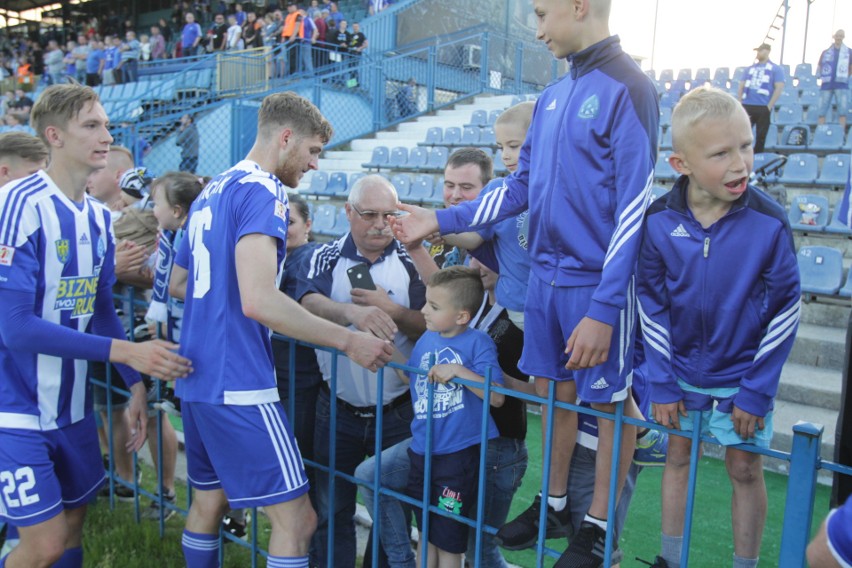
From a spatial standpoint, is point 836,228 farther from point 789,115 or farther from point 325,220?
point 325,220

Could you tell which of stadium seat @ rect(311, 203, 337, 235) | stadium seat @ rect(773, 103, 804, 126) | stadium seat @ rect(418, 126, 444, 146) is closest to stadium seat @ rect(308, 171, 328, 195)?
stadium seat @ rect(311, 203, 337, 235)

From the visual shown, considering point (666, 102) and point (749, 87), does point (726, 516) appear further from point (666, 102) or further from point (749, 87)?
point (666, 102)

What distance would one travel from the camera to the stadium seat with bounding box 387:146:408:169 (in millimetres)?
11898

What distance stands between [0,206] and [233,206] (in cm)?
87

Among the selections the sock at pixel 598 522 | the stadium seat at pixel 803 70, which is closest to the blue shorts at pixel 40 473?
the sock at pixel 598 522

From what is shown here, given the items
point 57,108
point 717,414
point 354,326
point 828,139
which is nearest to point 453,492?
point 354,326

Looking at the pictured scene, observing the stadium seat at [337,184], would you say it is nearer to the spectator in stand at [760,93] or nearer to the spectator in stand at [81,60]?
the spectator in stand at [760,93]

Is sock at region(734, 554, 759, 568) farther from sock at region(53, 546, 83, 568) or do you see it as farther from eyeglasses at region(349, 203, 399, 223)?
sock at region(53, 546, 83, 568)

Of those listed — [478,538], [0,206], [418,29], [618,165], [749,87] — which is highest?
[418,29]

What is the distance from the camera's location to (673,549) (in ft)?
6.75

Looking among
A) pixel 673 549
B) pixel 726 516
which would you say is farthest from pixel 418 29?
pixel 673 549

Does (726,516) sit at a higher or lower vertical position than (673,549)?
lower

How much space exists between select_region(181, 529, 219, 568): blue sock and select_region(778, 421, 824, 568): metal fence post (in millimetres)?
1863

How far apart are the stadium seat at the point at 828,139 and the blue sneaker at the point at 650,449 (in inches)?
323
